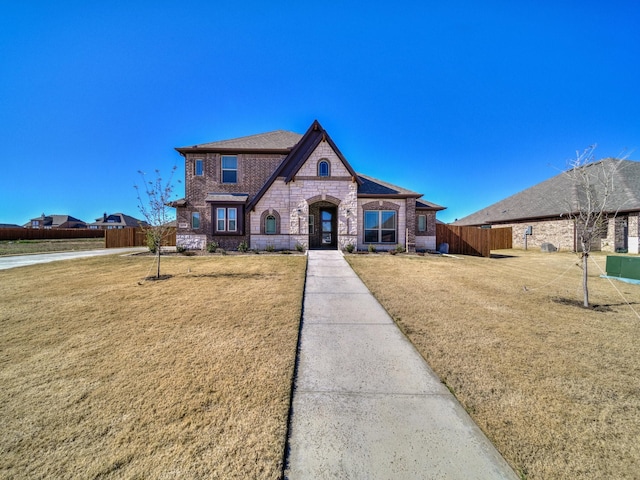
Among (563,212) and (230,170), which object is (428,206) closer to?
(563,212)

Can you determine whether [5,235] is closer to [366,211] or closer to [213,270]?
[213,270]

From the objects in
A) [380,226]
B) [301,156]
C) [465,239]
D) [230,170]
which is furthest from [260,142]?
[465,239]

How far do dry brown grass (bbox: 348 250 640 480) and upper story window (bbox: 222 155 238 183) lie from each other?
14251 millimetres

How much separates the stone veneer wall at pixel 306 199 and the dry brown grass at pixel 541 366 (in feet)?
30.0

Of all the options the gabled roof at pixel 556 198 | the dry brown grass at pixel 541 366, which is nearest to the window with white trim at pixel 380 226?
the dry brown grass at pixel 541 366

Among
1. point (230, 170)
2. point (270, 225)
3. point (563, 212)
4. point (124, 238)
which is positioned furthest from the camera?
point (124, 238)

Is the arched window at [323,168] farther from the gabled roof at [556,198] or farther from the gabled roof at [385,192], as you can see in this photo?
the gabled roof at [556,198]

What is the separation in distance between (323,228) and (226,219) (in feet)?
22.2

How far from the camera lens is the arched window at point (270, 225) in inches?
660

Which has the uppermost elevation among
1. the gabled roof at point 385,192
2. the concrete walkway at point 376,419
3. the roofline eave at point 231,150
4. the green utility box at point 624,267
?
the roofline eave at point 231,150

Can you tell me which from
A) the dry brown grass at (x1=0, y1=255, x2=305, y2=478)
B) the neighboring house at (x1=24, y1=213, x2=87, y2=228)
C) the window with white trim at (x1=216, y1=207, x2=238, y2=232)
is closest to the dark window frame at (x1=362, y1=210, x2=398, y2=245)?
the window with white trim at (x1=216, y1=207, x2=238, y2=232)

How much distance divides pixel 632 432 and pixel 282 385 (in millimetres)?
3552

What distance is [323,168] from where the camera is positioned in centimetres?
1652

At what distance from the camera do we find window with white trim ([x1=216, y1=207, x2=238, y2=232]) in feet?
56.6
